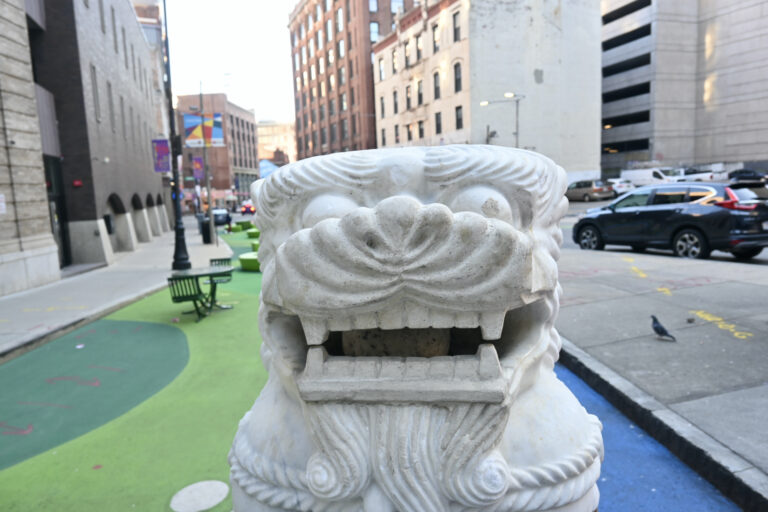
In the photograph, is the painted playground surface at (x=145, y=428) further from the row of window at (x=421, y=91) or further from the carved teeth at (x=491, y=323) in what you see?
the row of window at (x=421, y=91)

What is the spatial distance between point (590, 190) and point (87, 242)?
28018mm

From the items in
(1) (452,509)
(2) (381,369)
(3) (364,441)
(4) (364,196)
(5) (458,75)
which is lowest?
(1) (452,509)

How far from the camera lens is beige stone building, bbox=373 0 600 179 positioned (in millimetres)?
34031

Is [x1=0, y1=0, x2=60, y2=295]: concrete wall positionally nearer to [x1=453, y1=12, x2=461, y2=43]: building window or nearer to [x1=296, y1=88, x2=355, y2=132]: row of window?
[x1=453, y1=12, x2=461, y2=43]: building window

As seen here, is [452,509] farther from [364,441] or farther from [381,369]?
[381,369]

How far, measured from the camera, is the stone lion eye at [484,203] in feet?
5.14

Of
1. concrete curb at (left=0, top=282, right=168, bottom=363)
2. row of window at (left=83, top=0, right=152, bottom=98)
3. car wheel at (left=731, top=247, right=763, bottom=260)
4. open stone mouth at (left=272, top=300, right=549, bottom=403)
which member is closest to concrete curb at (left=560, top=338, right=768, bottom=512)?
open stone mouth at (left=272, top=300, right=549, bottom=403)

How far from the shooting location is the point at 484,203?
157cm

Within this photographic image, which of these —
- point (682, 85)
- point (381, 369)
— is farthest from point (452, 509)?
point (682, 85)

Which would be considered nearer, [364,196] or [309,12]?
[364,196]

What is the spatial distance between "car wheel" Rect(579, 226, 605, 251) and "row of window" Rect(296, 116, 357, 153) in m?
41.5

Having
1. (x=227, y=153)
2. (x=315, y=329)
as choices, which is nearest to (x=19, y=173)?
(x=315, y=329)

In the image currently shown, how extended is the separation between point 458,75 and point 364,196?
36308 mm

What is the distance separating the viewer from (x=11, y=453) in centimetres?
350
